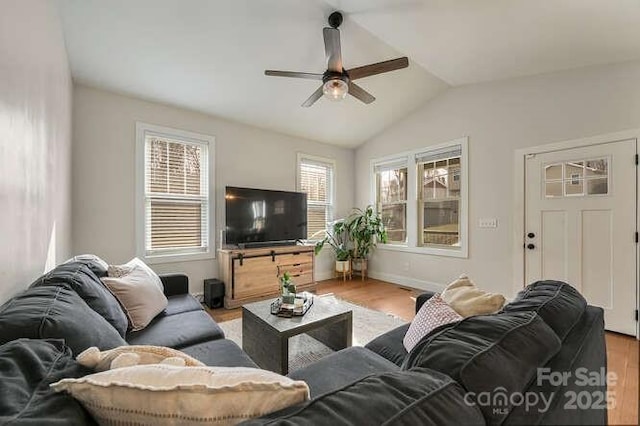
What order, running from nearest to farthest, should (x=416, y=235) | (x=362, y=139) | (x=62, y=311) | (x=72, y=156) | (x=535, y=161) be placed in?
(x=62, y=311), (x=72, y=156), (x=535, y=161), (x=416, y=235), (x=362, y=139)

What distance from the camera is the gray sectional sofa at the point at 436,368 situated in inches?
19.9

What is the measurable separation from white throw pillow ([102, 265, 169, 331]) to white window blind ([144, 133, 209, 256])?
1.60 meters

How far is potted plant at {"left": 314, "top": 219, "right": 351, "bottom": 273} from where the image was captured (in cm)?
489

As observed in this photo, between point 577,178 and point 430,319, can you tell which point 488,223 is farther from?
point 430,319

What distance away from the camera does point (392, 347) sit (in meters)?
1.51

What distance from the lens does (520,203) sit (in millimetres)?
3273

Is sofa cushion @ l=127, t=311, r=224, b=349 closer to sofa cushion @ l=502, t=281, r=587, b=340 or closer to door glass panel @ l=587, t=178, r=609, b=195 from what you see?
sofa cushion @ l=502, t=281, r=587, b=340

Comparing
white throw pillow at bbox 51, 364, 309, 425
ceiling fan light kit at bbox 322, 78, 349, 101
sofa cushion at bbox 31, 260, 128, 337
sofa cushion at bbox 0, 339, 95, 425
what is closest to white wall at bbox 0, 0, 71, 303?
sofa cushion at bbox 31, 260, 128, 337

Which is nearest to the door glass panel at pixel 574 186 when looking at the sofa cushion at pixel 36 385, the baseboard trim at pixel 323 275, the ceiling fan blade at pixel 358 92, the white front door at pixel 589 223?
the white front door at pixel 589 223

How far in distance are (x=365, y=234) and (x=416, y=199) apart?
40.9 inches

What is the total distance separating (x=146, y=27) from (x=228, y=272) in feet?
8.39

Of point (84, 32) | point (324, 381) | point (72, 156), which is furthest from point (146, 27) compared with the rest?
point (324, 381)

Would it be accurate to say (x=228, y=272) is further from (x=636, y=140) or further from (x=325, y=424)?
(x=636, y=140)

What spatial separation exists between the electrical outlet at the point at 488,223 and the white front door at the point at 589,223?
1.08 feet
